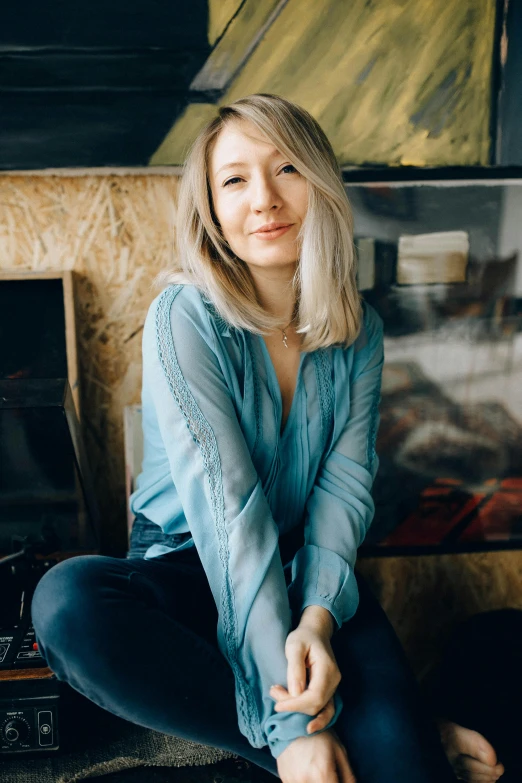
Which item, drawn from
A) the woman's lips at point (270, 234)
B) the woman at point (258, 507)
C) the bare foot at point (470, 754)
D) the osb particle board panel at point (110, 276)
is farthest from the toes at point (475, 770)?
the woman's lips at point (270, 234)

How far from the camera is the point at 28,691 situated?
1093mm

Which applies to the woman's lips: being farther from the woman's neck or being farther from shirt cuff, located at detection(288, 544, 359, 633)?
shirt cuff, located at detection(288, 544, 359, 633)

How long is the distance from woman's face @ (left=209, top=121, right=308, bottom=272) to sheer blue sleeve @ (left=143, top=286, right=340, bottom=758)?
16 cm

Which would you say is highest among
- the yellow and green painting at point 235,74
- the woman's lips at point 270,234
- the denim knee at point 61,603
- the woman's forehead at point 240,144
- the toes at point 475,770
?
the yellow and green painting at point 235,74

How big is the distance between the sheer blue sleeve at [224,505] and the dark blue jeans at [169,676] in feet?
0.16

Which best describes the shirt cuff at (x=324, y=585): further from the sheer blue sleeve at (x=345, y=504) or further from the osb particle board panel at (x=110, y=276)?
the osb particle board panel at (x=110, y=276)

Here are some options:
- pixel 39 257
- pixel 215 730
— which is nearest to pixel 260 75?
pixel 39 257

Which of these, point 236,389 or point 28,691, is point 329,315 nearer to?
point 236,389

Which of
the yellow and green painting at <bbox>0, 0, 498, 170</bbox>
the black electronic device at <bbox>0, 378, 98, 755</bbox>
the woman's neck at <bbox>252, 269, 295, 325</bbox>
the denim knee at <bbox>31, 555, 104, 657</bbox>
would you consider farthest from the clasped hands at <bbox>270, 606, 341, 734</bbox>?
the yellow and green painting at <bbox>0, 0, 498, 170</bbox>

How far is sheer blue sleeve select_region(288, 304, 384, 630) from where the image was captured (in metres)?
1.08

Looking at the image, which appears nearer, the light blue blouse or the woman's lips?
the light blue blouse

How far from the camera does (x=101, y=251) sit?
1.48 metres

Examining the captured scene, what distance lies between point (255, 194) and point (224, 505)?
522 millimetres

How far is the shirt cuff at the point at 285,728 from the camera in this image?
0.90 metres
